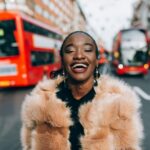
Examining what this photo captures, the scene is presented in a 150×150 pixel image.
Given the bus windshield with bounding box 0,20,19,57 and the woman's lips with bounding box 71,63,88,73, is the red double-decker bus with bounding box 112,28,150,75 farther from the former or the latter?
the woman's lips with bounding box 71,63,88,73

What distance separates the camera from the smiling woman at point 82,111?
2020mm

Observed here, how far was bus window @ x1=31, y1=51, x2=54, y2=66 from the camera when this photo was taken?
1567 cm

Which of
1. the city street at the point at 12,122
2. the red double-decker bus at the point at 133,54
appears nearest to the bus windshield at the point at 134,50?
the red double-decker bus at the point at 133,54

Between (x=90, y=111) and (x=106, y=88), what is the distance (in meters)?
0.18

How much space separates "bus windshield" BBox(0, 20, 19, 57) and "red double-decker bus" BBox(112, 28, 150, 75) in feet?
35.0

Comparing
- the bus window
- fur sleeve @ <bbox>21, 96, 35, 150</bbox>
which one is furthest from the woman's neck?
the bus window

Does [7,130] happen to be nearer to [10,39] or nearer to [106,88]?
[106,88]

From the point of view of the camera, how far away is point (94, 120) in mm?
2037

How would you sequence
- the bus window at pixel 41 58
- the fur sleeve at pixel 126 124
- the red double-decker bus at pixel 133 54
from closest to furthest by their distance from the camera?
the fur sleeve at pixel 126 124, the bus window at pixel 41 58, the red double-decker bus at pixel 133 54

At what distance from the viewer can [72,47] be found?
2086 mm

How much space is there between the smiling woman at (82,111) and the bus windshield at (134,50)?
847 inches

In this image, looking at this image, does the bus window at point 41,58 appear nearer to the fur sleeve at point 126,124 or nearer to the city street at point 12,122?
the city street at point 12,122

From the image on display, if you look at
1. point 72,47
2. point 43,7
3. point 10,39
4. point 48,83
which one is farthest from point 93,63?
point 43,7

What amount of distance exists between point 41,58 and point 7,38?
2894 millimetres
